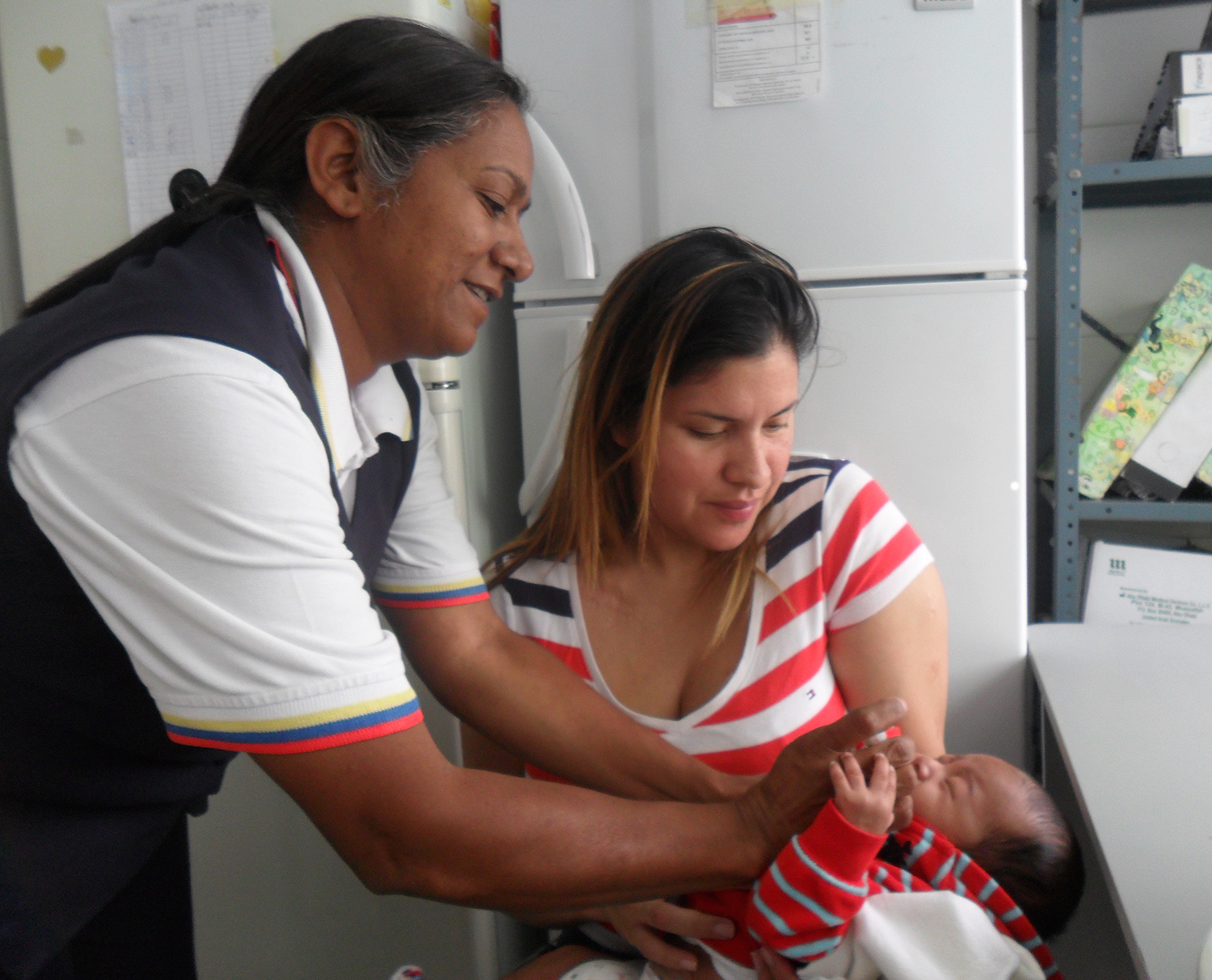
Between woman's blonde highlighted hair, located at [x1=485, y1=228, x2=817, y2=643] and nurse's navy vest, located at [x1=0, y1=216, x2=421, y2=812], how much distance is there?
444 mm

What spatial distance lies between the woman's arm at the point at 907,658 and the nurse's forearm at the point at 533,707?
0.20 m

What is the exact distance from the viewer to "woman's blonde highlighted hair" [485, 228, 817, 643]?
111cm

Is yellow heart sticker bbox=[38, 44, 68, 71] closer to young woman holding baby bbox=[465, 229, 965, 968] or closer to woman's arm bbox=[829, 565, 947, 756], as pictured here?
young woman holding baby bbox=[465, 229, 965, 968]

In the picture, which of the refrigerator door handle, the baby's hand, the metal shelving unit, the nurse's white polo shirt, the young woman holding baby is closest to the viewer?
the nurse's white polo shirt

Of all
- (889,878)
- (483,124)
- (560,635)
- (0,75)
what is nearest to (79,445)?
(483,124)

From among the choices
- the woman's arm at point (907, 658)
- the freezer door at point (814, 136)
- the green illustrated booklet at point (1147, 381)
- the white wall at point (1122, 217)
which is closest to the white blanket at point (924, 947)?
the woman's arm at point (907, 658)

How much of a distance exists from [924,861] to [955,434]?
0.60m

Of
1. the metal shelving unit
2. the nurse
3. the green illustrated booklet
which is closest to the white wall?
the metal shelving unit

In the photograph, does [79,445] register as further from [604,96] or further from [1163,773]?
[1163,773]

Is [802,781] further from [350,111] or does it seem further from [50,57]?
[50,57]

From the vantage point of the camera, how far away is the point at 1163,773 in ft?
3.30

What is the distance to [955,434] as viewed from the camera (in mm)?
1294

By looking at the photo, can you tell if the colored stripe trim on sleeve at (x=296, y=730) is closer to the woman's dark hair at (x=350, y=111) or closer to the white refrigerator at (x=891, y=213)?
the woman's dark hair at (x=350, y=111)

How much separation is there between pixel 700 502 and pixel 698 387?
15 cm
